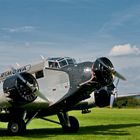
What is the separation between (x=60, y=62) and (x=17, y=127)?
429cm

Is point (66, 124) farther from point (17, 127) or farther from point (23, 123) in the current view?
point (17, 127)

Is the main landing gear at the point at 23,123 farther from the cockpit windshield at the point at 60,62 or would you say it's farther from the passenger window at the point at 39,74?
the cockpit windshield at the point at 60,62

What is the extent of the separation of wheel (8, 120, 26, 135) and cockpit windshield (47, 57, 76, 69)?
11.8 ft

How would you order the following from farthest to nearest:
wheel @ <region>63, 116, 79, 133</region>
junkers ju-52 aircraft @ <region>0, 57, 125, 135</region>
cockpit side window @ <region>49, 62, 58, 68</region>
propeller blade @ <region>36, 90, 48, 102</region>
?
wheel @ <region>63, 116, 79, 133</region>
cockpit side window @ <region>49, 62, 58, 68</region>
propeller blade @ <region>36, 90, 48, 102</region>
junkers ju-52 aircraft @ <region>0, 57, 125, 135</region>

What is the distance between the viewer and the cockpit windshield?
76.8 ft

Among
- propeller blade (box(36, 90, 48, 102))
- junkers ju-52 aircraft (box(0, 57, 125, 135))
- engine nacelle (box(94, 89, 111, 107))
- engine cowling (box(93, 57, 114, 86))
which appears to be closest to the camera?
engine cowling (box(93, 57, 114, 86))

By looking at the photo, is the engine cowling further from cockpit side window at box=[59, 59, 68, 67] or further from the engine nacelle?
the engine nacelle

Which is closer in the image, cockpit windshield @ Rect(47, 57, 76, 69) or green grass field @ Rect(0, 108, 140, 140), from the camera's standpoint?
green grass field @ Rect(0, 108, 140, 140)

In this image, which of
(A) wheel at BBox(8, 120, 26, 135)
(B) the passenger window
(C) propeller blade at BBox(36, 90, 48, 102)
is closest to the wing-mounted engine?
(C) propeller blade at BBox(36, 90, 48, 102)

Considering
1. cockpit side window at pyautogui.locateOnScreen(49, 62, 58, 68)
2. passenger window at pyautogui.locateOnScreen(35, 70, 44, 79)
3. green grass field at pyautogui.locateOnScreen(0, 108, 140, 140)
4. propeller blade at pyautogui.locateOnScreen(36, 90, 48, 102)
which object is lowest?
green grass field at pyautogui.locateOnScreen(0, 108, 140, 140)

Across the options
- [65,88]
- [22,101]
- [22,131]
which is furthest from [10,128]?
[65,88]

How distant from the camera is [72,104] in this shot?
76.5 ft

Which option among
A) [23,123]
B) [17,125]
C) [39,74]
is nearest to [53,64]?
[39,74]

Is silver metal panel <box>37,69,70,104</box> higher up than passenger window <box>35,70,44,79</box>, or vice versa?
passenger window <box>35,70,44,79</box>
